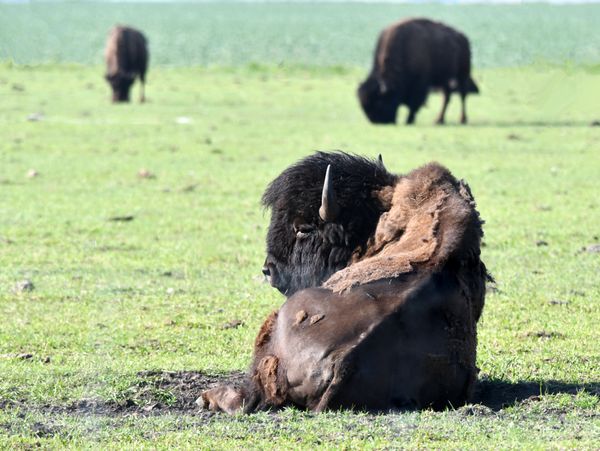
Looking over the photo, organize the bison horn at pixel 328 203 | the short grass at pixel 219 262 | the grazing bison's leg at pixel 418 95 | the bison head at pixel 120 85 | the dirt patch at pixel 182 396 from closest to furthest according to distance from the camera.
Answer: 1. the short grass at pixel 219 262
2. the dirt patch at pixel 182 396
3. the bison horn at pixel 328 203
4. the grazing bison's leg at pixel 418 95
5. the bison head at pixel 120 85

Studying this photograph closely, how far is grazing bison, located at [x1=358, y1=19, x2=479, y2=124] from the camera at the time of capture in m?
25.0

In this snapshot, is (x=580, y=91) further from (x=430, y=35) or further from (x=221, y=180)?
(x=430, y=35)

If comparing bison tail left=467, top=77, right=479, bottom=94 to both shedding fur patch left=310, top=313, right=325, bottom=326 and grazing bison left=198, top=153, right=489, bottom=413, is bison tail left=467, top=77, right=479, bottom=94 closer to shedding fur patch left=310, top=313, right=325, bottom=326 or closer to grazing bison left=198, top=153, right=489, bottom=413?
grazing bison left=198, top=153, right=489, bottom=413

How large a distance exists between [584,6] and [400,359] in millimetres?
121289

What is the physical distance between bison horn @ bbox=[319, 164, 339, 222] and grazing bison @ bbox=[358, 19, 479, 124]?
18.7 meters

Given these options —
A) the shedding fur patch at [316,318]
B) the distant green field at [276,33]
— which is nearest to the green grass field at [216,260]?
the shedding fur patch at [316,318]

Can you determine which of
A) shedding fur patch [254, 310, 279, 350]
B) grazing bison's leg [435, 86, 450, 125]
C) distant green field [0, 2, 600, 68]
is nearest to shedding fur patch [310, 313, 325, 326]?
shedding fur patch [254, 310, 279, 350]

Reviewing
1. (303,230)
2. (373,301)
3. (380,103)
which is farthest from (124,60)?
(373,301)

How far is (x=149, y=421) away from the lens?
18.3 feet

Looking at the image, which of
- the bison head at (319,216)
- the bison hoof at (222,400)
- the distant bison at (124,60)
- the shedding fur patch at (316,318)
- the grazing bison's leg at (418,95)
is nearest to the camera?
the shedding fur patch at (316,318)

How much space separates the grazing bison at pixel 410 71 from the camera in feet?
82.1

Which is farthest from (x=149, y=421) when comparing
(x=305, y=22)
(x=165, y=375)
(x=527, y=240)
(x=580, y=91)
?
(x=305, y=22)

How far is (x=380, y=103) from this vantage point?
24969 millimetres

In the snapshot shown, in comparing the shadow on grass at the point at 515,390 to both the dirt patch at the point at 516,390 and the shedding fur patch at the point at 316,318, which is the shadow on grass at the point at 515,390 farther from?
the shedding fur patch at the point at 316,318
